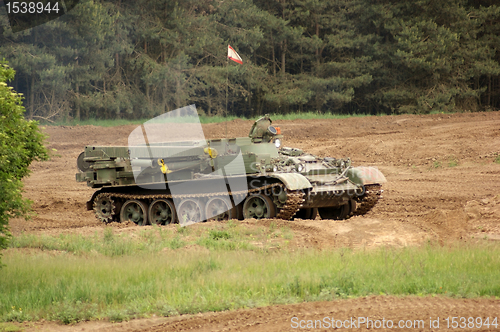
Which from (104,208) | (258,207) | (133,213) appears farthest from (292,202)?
(104,208)

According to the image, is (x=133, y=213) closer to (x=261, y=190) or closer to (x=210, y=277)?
(x=261, y=190)

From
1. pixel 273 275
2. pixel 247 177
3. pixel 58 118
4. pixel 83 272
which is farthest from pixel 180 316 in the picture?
pixel 58 118

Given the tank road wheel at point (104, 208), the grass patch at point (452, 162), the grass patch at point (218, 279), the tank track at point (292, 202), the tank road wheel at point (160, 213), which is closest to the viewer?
the grass patch at point (218, 279)

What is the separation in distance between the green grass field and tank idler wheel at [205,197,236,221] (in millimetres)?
2689

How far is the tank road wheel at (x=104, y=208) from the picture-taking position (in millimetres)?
14297

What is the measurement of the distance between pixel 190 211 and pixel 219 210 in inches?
28.3

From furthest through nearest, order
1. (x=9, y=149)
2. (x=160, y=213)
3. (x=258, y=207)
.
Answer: (x=160, y=213), (x=258, y=207), (x=9, y=149)

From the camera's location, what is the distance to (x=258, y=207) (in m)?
13.0

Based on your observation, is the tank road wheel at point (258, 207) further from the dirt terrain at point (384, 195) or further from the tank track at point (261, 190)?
the dirt terrain at point (384, 195)

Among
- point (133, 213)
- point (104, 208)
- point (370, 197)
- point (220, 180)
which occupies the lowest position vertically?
point (133, 213)

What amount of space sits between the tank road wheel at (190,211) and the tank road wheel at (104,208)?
190 cm

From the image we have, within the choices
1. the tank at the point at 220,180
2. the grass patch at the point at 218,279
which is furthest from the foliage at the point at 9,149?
the tank at the point at 220,180

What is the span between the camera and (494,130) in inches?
913

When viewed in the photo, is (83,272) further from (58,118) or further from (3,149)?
(58,118)
